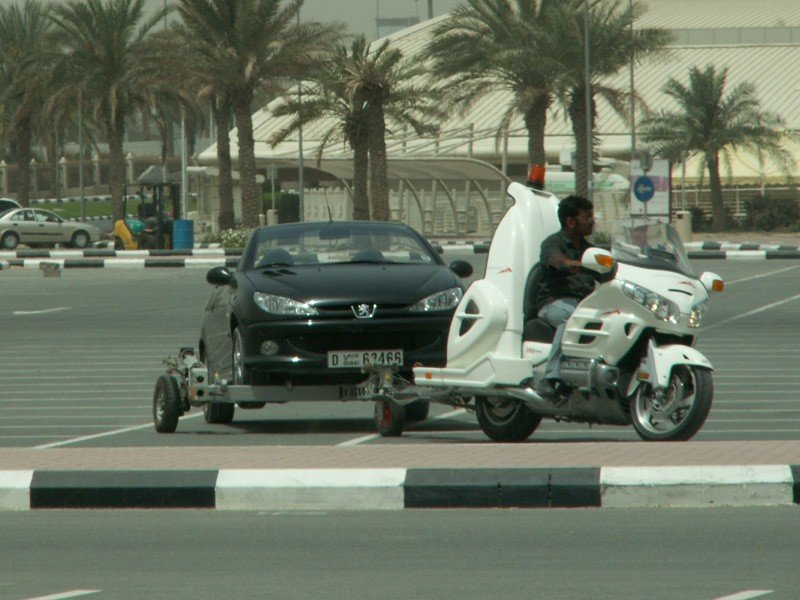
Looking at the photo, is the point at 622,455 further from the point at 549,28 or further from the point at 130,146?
the point at 130,146

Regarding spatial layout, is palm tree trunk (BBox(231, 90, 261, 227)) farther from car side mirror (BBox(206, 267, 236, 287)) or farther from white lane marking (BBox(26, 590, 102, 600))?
white lane marking (BBox(26, 590, 102, 600))

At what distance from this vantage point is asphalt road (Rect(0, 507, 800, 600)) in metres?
6.16

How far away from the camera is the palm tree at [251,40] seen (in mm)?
53938

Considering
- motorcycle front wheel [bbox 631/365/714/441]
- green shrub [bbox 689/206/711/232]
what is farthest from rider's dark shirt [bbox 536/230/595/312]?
green shrub [bbox 689/206/711/232]

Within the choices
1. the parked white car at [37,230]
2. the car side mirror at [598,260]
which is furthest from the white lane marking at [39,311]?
the parked white car at [37,230]

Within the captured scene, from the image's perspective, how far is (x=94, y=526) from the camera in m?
8.02

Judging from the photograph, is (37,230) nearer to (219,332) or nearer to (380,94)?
(380,94)

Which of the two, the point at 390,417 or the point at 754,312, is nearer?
the point at 390,417

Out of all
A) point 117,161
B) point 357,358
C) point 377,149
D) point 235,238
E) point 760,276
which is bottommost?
point 760,276

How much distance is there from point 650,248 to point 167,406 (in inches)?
157

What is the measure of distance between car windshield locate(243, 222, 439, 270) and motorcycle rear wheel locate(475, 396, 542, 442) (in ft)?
7.38

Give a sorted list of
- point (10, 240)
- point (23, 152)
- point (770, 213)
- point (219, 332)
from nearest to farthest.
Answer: point (219, 332) → point (10, 240) → point (770, 213) → point (23, 152)

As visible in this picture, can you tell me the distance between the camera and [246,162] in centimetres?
5700

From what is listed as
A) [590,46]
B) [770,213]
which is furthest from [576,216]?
[770,213]
